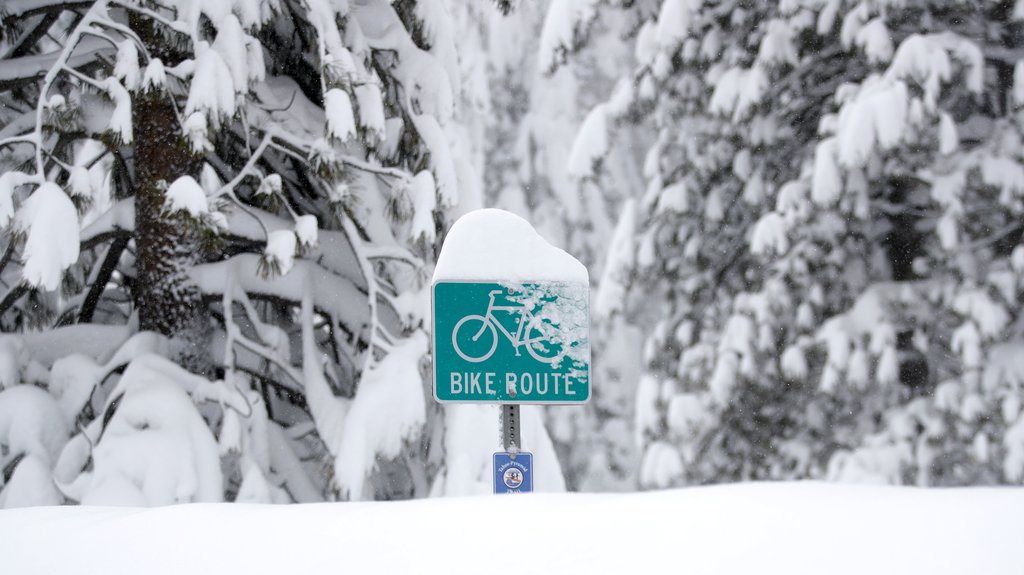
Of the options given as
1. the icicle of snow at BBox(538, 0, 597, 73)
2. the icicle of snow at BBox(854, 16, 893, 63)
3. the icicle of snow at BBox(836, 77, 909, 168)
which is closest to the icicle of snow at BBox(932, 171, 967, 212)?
the icicle of snow at BBox(836, 77, 909, 168)

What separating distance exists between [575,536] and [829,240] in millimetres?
6690

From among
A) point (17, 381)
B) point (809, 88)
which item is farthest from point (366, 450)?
point (809, 88)

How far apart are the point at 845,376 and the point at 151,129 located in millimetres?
5394

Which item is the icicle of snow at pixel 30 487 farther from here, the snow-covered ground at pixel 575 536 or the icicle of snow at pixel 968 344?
the icicle of snow at pixel 968 344

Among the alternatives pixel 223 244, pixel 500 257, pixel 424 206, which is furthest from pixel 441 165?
pixel 500 257

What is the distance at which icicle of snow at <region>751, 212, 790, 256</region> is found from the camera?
8.46 m

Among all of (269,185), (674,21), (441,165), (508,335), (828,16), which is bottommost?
(508,335)

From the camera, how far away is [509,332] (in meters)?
Result: 2.93

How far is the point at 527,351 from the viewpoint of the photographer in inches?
116

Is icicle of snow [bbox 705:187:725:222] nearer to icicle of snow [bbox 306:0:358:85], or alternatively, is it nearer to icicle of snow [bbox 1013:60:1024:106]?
icicle of snow [bbox 1013:60:1024:106]

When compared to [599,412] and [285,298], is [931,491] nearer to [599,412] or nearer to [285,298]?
[285,298]

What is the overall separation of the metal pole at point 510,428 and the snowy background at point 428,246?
33 cm

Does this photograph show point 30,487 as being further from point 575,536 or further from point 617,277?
point 617,277

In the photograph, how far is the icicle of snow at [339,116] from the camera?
5.55m
